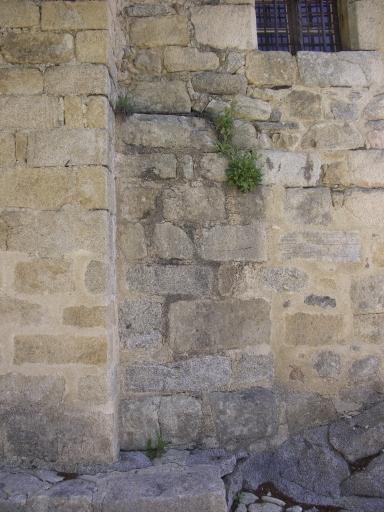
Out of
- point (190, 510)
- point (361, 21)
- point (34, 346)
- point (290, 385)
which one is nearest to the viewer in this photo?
point (190, 510)

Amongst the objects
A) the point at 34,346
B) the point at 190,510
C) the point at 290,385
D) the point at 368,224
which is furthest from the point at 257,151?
the point at 190,510

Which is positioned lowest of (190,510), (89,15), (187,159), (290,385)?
(190,510)

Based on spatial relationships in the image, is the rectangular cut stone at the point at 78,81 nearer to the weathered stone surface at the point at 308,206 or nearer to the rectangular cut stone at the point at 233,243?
the rectangular cut stone at the point at 233,243

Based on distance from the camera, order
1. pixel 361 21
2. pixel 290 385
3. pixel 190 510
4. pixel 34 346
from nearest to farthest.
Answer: pixel 190 510
pixel 34 346
pixel 290 385
pixel 361 21

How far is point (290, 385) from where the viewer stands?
3277 mm

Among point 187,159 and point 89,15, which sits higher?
point 89,15

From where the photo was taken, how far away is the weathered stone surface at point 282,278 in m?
3.29

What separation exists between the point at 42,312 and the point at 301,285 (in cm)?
164

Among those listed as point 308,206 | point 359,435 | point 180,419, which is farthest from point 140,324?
point 359,435

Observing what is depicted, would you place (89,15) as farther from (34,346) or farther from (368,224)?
(368,224)

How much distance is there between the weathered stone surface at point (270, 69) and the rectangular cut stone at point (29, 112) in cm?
137

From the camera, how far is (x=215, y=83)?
11.2 ft

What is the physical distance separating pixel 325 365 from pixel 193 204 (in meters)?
1.36

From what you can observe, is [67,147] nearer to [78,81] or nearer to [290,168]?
[78,81]
